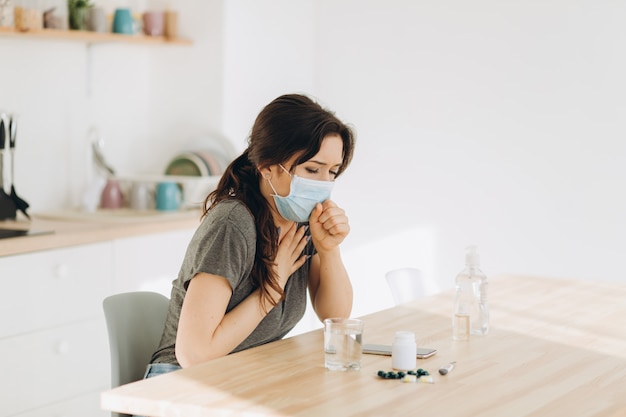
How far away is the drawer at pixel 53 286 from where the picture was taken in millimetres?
3109

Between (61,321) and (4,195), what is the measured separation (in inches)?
22.8

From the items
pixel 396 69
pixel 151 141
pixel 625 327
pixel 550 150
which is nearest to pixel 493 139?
pixel 550 150

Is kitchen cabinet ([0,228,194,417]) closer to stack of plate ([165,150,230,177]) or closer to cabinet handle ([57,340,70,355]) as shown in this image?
cabinet handle ([57,340,70,355])

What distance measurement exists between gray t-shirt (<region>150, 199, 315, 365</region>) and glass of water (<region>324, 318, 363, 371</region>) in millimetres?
299

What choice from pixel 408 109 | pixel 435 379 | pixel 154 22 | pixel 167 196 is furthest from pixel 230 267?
pixel 408 109

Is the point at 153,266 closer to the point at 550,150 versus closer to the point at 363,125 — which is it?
the point at 363,125

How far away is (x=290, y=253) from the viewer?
7.68 feet

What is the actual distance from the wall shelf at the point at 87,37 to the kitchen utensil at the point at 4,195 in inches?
14.1

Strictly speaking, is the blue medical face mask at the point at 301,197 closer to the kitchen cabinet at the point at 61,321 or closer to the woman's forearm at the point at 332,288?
the woman's forearm at the point at 332,288

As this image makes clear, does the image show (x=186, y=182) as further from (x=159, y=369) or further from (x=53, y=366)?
(x=159, y=369)

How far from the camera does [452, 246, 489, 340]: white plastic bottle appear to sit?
2293 mm

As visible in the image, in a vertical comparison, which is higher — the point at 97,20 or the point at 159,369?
the point at 97,20

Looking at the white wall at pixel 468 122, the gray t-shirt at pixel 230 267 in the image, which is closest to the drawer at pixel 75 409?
the gray t-shirt at pixel 230 267

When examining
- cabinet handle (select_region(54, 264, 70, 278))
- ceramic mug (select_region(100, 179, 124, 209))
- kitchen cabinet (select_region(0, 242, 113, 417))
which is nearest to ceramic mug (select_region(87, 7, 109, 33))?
ceramic mug (select_region(100, 179, 124, 209))
